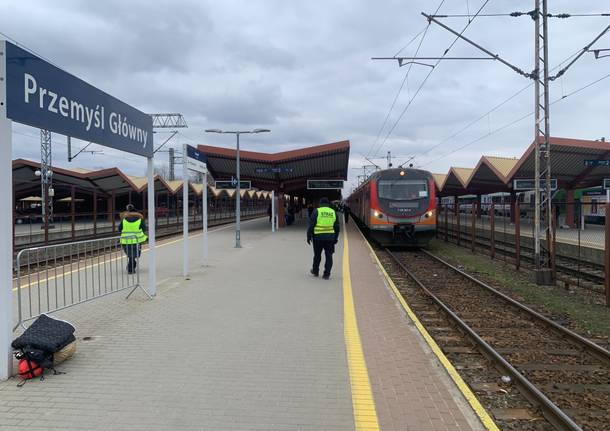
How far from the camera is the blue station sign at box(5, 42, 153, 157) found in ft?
13.8

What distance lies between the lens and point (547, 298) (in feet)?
30.4

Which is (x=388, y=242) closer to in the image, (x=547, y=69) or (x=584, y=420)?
(x=547, y=69)

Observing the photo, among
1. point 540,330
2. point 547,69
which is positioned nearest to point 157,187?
point 547,69

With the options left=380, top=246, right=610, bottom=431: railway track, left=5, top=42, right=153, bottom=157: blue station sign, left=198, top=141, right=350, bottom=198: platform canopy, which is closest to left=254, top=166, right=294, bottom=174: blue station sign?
left=198, top=141, right=350, bottom=198: platform canopy

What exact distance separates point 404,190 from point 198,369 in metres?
13.6

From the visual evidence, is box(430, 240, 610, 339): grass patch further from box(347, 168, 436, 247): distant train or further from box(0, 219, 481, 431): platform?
box(0, 219, 481, 431): platform

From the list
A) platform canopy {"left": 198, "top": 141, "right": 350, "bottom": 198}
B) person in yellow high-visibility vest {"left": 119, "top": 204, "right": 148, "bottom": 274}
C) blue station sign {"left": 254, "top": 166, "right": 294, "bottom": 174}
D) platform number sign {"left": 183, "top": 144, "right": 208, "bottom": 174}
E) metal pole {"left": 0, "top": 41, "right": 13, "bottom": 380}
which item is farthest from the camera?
blue station sign {"left": 254, "top": 166, "right": 294, "bottom": 174}


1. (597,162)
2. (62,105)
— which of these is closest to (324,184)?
(597,162)

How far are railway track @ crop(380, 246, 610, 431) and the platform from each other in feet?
1.73

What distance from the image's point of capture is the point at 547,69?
1061 cm

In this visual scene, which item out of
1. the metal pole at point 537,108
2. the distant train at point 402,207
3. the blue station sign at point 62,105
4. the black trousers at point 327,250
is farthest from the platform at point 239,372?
the distant train at point 402,207

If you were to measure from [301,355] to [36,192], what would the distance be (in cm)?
2686

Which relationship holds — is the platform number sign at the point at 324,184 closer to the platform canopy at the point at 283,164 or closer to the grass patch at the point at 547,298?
the platform canopy at the point at 283,164

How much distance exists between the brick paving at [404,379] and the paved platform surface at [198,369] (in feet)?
1.07
